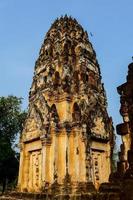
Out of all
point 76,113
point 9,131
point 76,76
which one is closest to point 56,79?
point 76,76

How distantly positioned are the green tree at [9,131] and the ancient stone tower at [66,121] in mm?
8329

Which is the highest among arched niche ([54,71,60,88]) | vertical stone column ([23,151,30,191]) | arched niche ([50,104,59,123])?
arched niche ([54,71,60,88])

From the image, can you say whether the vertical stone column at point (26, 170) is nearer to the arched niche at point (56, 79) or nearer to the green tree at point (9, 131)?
the arched niche at point (56, 79)

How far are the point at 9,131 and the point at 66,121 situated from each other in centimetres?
1266

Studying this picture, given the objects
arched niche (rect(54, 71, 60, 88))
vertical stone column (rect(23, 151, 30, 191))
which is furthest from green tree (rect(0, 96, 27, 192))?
arched niche (rect(54, 71, 60, 88))

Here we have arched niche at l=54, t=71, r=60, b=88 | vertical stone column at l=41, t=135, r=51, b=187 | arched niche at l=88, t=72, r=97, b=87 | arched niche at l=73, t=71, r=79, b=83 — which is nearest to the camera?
vertical stone column at l=41, t=135, r=51, b=187

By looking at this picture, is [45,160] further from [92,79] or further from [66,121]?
[92,79]

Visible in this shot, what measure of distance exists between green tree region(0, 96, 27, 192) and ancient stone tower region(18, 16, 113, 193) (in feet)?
27.3

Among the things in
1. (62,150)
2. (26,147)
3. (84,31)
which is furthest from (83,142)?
(84,31)

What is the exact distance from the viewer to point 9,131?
26.8 m

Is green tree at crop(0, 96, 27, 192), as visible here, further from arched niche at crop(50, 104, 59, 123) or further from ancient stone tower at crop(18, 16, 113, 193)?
arched niche at crop(50, 104, 59, 123)

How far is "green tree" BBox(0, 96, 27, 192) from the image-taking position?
25.2 meters

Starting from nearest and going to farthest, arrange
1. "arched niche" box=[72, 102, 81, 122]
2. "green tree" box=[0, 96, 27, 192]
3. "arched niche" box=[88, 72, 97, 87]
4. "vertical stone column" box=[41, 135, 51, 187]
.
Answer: "vertical stone column" box=[41, 135, 51, 187] → "arched niche" box=[72, 102, 81, 122] → "arched niche" box=[88, 72, 97, 87] → "green tree" box=[0, 96, 27, 192]

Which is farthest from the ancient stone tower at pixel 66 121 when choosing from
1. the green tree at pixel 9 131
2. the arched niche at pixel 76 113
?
the green tree at pixel 9 131
